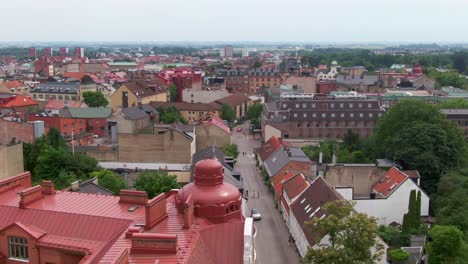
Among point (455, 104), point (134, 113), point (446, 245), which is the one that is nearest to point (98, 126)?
point (134, 113)

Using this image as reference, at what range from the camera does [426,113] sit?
73.0 metres

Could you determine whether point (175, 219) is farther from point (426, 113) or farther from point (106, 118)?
point (106, 118)

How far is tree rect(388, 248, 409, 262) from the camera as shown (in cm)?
4419

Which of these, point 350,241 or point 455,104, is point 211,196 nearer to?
point 350,241

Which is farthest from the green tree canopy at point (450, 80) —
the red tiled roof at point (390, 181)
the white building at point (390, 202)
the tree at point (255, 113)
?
the white building at point (390, 202)

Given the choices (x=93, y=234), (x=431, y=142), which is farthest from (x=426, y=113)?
(x=93, y=234)

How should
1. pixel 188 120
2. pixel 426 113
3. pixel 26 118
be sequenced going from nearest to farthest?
pixel 426 113, pixel 26 118, pixel 188 120

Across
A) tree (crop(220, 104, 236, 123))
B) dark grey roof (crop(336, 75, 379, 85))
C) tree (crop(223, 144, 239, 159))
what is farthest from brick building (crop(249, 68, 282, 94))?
tree (crop(223, 144, 239, 159))

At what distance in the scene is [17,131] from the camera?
246 feet

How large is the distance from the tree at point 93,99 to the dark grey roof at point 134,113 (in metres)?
24.0

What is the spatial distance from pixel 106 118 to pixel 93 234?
64.6m

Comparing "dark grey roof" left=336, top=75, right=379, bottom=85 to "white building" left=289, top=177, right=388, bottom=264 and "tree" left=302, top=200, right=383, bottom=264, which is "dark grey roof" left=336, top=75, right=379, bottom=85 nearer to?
"white building" left=289, top=177, right=388, bottom=264

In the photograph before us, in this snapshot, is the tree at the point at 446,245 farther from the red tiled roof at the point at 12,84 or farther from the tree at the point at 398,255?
the red tiled roof at the point at 12,84

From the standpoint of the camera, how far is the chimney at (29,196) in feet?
94.9
